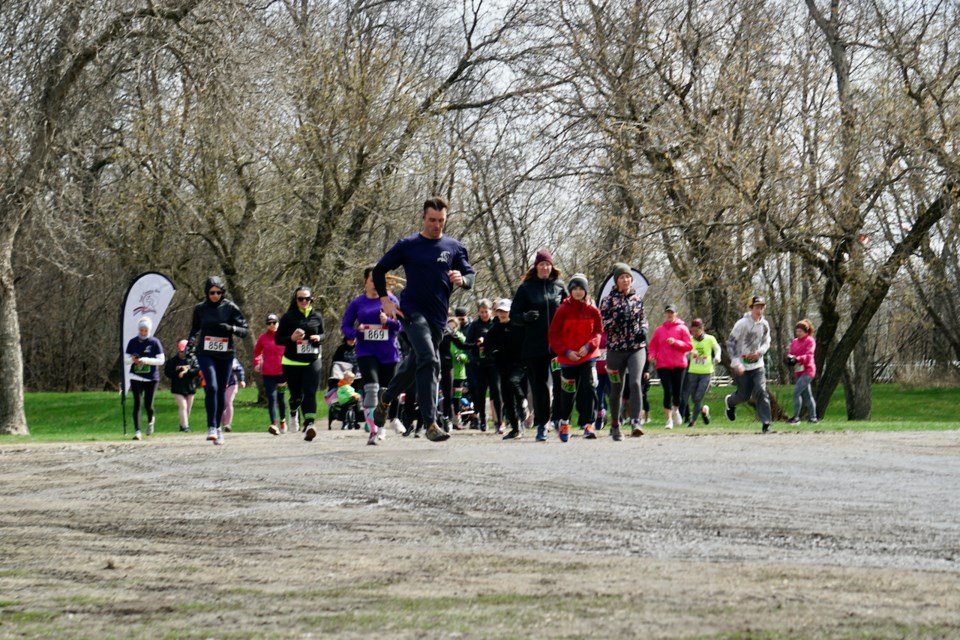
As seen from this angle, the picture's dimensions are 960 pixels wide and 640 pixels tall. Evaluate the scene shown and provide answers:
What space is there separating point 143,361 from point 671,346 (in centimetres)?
774

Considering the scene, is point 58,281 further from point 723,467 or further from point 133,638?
point 133,638

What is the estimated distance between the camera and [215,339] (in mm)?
17109

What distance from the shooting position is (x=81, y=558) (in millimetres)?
7340

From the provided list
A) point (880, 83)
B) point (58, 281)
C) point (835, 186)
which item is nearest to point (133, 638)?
point (835, 186)

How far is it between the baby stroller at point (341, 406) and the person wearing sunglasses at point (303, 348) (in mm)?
5875

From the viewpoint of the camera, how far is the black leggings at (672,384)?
22.8 meters

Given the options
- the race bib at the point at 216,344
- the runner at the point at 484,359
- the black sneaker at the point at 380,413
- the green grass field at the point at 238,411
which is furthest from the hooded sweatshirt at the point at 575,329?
the green grass field at the point at 238,411

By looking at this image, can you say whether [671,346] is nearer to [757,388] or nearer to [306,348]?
[757,388]

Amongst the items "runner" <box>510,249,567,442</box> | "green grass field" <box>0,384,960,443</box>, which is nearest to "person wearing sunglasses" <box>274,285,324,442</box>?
"runner" <box>510,249,567,442</box>

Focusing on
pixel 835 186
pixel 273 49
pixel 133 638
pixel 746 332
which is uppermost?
pixel 273 49

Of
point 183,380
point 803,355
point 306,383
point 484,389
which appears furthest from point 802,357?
point 183,380

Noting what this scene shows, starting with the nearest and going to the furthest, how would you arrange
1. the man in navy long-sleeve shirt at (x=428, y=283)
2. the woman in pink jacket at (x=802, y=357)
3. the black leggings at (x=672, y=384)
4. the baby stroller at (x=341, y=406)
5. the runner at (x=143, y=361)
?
the man in navy long-sleeve shirt at (x=428, y=283)
the runner at (x=143, y=361)
the black leggings at (x=672, y=384)
the woman in pink jacket at (x=802, y=357)
the baby stroller at (x=341, y=406)

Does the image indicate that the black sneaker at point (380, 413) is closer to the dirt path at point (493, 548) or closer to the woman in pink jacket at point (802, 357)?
the dirt path at point (493, 548)

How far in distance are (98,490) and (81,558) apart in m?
3.91
